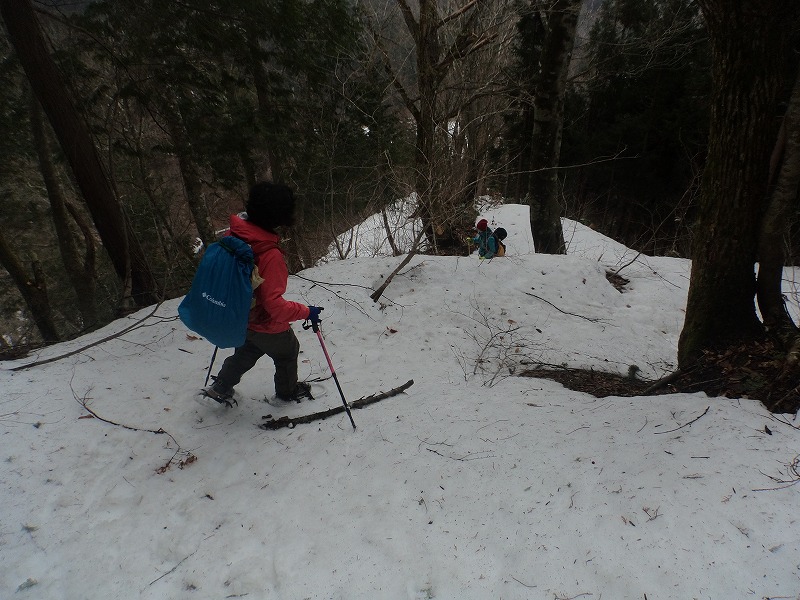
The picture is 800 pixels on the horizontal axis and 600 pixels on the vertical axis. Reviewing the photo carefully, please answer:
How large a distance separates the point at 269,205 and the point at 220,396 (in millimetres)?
1704

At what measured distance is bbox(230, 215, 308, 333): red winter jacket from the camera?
2.79 metres

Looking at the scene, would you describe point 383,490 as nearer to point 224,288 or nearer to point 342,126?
point 224,288

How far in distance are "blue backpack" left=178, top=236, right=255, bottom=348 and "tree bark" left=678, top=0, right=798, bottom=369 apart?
140 inches

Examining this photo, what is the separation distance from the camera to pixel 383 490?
8.15ft

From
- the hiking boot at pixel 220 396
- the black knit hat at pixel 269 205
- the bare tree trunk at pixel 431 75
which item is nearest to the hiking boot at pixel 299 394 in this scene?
the hiking boot at pixel 220 396

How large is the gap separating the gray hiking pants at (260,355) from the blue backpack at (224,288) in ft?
1.21

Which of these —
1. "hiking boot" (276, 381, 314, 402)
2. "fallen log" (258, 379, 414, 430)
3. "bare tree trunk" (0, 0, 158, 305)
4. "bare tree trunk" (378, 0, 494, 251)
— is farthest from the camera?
"bare tree trunk" (378, 0, 494, 251)

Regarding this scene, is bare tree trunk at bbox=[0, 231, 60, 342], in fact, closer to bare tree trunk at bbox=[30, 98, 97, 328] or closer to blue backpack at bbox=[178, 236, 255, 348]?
bare tree trunk at bbox=[30, 98, 97, 328]

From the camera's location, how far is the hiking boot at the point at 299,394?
3.56m

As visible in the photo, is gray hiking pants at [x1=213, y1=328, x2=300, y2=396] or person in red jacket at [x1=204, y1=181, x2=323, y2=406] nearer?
person in red jacket at [x1=204, y1=181, x2=323, y2=406]

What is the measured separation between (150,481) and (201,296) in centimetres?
129

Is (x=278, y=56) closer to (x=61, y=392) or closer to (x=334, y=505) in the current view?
(x=61, y=392)

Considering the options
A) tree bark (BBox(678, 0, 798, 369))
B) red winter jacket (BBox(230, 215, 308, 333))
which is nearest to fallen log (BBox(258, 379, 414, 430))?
red winter jacket (BBox(230, 215, 308, 333))

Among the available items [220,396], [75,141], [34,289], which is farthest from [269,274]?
[34,289]
